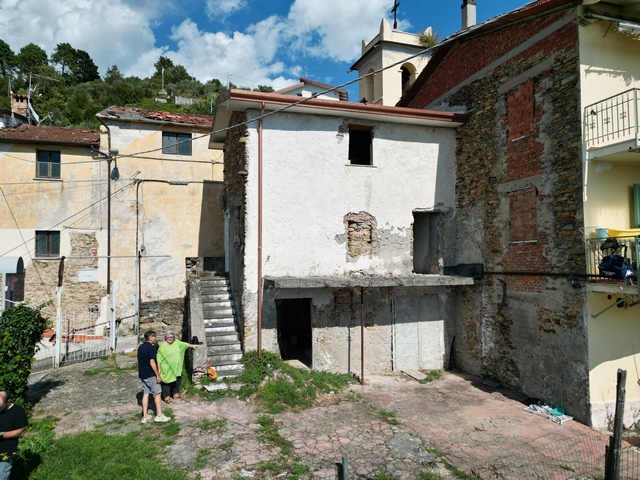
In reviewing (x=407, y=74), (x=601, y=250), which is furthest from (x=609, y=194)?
(x=407, y=74)

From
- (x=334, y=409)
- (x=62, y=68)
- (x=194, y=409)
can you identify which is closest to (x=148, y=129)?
(x=194, y=409)

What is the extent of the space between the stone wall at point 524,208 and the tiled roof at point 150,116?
37.8ft

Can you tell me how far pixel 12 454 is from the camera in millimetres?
4684

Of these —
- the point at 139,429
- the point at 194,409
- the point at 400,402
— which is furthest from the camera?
the point at 400,402

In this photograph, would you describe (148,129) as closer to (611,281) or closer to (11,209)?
(11,209)

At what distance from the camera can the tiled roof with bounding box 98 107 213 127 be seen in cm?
1698

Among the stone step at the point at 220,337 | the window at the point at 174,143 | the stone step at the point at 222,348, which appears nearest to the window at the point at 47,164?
the window at the point at 174,143

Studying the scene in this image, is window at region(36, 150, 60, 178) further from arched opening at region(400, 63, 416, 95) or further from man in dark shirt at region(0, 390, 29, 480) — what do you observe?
arched opening at region(400, 63, 416, 95)

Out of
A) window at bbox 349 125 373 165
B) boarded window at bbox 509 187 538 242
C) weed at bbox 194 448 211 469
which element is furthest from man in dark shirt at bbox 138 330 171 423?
boarded window at bbox 509 187 538 242

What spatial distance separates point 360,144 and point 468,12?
615 centimetres

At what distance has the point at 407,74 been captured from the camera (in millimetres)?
19484

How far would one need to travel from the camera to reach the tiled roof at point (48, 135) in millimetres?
16547

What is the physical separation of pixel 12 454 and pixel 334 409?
5.35 metres

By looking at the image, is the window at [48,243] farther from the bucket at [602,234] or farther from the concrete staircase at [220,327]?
the bucket at [602,234]
